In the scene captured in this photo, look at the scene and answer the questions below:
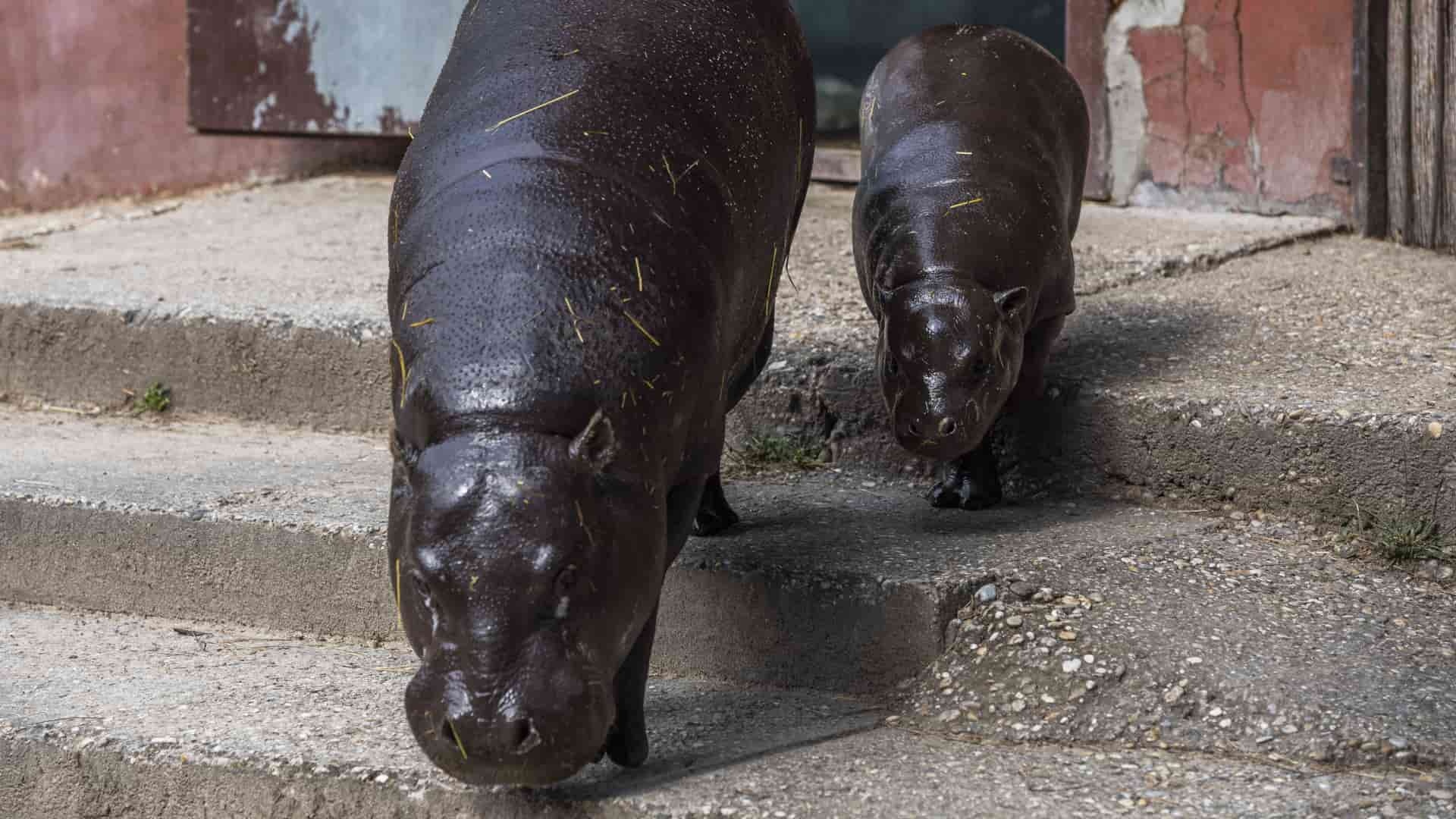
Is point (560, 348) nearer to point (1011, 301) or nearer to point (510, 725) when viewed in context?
point (510, 725)

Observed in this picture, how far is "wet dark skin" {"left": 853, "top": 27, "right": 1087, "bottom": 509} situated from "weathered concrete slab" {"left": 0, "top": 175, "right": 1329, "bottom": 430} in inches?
23.6

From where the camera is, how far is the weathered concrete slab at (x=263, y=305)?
4793 mm

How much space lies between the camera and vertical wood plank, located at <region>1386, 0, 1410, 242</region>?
212 inches

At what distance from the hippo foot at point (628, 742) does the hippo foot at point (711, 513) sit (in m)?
0.88

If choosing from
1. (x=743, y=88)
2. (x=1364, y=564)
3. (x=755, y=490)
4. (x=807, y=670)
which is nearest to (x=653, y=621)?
(x=807, y=670)

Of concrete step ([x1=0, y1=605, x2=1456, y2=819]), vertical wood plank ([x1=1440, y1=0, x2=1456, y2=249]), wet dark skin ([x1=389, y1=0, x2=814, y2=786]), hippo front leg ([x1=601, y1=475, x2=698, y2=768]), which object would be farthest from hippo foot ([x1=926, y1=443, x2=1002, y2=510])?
vertical wood plank ([x1=1440, y1=0, x2=1456, y2=249])

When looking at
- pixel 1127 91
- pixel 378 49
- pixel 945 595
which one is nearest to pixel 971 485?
pixel 945 595

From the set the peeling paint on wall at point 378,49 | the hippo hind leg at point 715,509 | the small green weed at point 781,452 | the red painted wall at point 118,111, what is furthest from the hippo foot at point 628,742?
the red painted wall at point 118,111

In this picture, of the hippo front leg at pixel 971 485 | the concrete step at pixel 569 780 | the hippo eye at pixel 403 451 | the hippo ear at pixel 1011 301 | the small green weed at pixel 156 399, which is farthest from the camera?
the small green weed at pixel 156 399

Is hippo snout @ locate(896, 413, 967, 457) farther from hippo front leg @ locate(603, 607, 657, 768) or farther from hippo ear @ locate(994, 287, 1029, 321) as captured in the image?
hippo front leg @ locate(603, 607, 657, 768)

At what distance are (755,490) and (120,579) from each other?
4.96ft

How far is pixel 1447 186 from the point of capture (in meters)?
5.34

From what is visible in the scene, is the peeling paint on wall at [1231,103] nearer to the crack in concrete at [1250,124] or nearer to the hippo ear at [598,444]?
the crack in concrete at [1250,124]

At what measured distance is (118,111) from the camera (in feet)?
24.2
